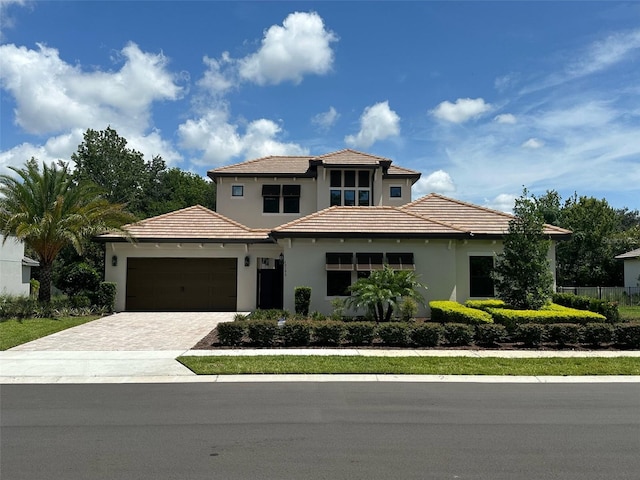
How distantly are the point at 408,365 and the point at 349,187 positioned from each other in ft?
52.5

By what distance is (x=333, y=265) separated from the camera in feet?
63.7

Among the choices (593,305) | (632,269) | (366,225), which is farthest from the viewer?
(632,269)

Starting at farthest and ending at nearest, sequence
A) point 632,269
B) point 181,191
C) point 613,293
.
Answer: point 181,191, point 632,269, point 613,293

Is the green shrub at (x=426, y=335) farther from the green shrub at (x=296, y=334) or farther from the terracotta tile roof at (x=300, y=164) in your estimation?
the terracotta tile roof at (x=300, y=164)

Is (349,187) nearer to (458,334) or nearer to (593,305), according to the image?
(593,305)

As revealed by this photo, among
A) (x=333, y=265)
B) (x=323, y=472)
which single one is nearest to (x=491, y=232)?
(x=333, y=265)

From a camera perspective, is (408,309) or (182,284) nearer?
(408,309)

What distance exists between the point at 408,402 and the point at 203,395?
3.46 metres

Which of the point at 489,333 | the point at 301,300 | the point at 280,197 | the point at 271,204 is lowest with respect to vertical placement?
the point at 489,333

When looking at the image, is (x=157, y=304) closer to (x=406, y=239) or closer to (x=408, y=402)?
(x=406, y=239)

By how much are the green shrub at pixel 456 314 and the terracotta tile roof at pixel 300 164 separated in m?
9.56

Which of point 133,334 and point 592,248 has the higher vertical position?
point 592,248

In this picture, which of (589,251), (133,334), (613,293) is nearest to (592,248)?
(589,251)

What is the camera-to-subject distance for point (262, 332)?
13297 mm
